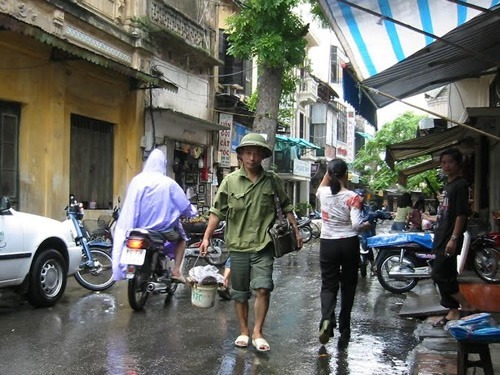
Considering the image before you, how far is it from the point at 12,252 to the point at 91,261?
6.11ft

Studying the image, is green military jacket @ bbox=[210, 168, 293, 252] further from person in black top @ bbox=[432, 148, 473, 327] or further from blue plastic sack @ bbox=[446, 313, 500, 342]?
blue plastic sack @ bbox=[446, 313, 500, 342]

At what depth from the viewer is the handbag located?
4992 millimetres

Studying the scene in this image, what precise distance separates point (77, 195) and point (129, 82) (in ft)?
11.3

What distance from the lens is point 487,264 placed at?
28.2 ft

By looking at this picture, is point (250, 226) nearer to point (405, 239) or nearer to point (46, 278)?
point (46, 278)

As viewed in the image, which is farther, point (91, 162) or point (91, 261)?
point (91, 162)

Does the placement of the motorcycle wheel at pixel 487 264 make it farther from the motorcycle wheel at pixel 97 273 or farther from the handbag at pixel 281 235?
the motorcycle wheel at pixel 97 273

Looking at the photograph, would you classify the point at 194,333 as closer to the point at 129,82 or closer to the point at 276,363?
the point at 276,363

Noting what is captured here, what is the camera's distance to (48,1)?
11.6 m

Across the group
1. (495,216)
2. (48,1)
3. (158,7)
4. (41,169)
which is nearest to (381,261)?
(495,216)

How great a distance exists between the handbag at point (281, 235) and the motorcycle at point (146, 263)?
203cm

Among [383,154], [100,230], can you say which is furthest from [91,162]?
[383,154]

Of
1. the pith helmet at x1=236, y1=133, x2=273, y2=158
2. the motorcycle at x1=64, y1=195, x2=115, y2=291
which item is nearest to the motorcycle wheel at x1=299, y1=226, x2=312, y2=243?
the motorcycle at x1=64, y1=195, x2=115, y2=291

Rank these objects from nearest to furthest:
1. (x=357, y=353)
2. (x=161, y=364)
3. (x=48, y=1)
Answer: (x=161, y=364), (x=357, y=353), (x=48, y=1)
